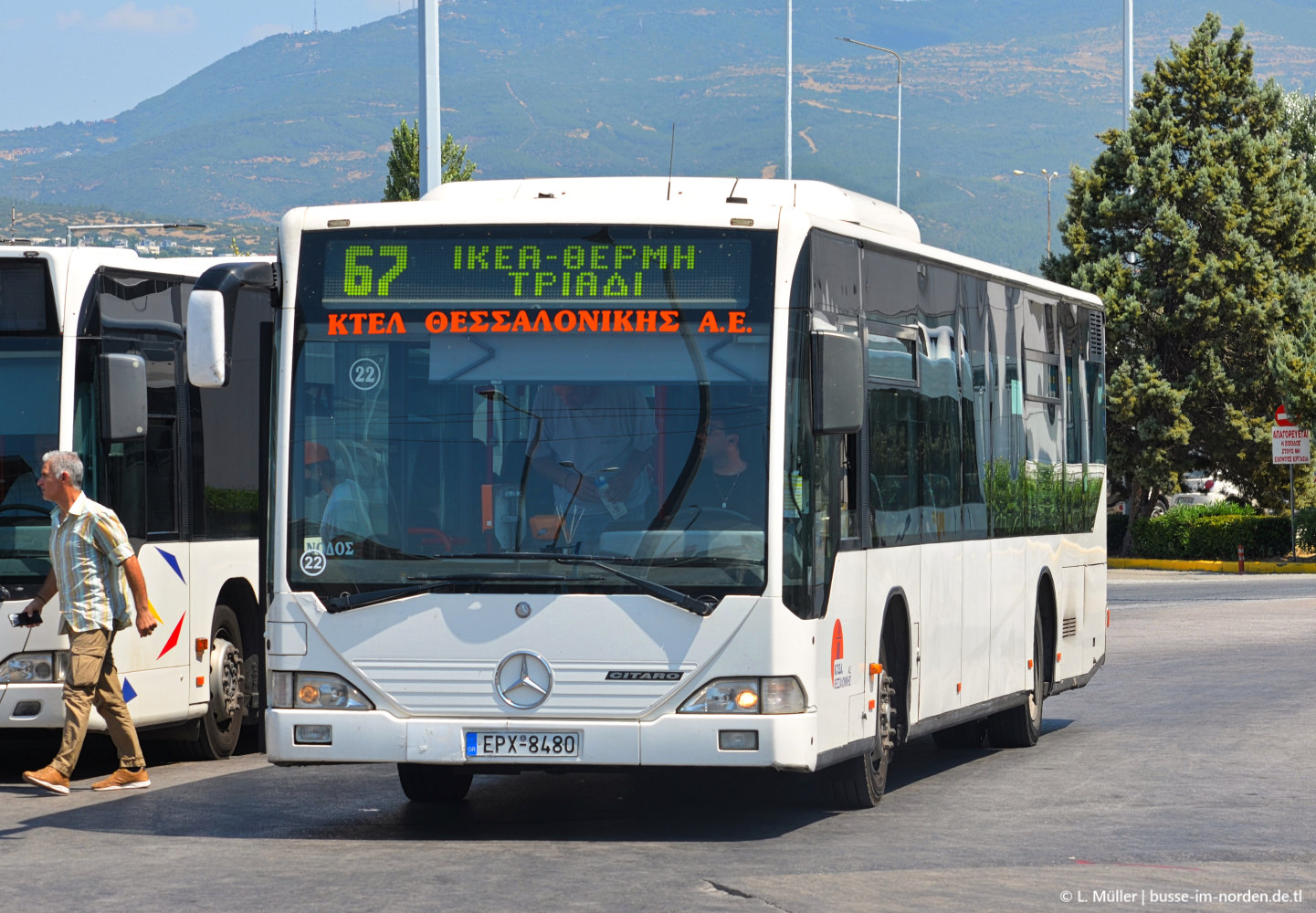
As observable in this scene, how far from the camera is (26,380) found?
1218 centimetres

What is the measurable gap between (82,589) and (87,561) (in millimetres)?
147

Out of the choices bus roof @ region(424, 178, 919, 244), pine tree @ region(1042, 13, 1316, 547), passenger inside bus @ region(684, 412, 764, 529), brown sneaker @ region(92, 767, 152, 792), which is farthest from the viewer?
pine tree @ region(1042, 13, 1316, 547)

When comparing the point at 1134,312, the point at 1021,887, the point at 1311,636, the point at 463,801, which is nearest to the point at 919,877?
the point at 1021,887

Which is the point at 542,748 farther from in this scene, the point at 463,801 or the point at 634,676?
the point at 463,801

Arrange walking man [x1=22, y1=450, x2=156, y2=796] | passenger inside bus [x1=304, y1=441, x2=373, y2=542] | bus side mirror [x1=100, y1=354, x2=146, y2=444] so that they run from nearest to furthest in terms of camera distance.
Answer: passenger inside bus [x1=304, y1=441, x2=373, y2=542], walking man [x1=22, y1=450, x2=156, y2=796], bus side mirror [x1=100, y1=354, x2=146, y2=444]

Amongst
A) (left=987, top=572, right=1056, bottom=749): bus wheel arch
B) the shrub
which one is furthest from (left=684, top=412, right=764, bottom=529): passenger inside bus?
the shrub

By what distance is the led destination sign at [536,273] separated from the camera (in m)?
9.66

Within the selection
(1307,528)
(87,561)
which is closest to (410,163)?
(1307,528)

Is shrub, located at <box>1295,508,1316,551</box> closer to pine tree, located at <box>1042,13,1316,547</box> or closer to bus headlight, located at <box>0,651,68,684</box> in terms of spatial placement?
pine tree, located at <box>1042,13,1316,547</box>

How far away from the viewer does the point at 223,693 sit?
13922 millimetres

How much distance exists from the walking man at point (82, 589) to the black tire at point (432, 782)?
1.59 m

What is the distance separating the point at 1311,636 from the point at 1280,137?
24.4m

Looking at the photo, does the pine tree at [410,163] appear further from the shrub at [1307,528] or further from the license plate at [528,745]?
the license plate at [528,745]

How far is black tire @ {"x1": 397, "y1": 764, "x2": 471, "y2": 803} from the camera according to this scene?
11.2 metres
